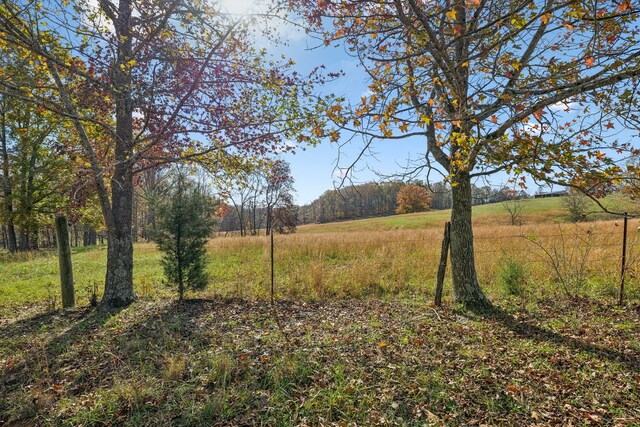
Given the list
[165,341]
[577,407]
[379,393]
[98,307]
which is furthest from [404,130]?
[98,307]

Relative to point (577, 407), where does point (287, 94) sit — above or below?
above

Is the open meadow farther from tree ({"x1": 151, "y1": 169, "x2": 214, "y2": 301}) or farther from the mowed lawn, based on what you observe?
tree ({"x1": 151, "y1": 169, "x2": 214, "y2": 301})

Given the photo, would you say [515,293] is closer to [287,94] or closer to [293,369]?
[293,369]

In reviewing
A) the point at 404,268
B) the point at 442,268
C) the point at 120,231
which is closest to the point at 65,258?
the point at 120,231

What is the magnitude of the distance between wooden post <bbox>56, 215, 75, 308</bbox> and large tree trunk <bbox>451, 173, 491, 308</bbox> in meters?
7.61

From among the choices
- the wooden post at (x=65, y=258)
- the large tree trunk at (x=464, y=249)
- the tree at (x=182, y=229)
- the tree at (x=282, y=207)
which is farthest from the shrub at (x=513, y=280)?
the tree at (x=282, y=207)

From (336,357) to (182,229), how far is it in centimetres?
433

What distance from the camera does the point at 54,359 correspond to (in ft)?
12.8

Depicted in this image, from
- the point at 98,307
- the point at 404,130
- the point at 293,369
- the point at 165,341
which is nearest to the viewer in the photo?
the point at 293,369

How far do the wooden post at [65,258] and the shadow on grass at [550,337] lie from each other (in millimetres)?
7799

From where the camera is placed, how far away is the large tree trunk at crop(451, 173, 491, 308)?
5.55m

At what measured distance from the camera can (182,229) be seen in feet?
21.0

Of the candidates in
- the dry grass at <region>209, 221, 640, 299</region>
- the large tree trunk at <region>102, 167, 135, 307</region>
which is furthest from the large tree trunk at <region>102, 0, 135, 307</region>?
the dry grass at <region>209, 221, 640, 299</region>

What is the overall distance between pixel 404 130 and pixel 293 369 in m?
3.14
